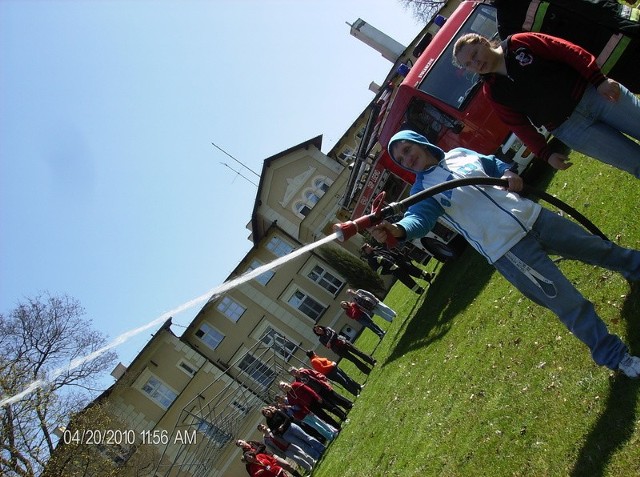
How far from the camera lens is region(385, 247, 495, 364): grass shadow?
10660 mm

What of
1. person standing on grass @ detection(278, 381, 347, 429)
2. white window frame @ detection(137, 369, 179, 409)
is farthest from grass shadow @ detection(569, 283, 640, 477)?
white window frame @ detection(137, 369, 179, 409)

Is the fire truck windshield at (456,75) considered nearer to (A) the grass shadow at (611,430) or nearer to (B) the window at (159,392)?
(A) the grass shadow at (611,430)

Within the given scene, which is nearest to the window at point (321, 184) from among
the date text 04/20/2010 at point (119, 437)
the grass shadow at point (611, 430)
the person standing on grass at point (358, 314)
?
the date text 04/20/2010 at point (119, 437)

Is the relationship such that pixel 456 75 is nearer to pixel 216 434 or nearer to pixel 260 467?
pixel 260 467

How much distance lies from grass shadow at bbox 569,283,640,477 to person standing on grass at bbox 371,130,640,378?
5.5 inches

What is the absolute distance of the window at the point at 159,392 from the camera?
34.6 meters

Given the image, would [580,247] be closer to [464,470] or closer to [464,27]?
[464,470]

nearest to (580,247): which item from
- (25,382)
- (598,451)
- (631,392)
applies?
(631,392)

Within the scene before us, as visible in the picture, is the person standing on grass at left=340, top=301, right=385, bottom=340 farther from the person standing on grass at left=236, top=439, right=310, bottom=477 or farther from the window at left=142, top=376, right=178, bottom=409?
the window at left=142, top=376, right=178, bottom=409

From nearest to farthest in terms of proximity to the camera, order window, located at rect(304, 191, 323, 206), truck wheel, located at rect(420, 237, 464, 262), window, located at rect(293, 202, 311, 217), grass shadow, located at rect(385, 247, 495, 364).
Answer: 1. grass shadow, located at rect(385, 247, 495, 364)
2. truck wheel, located at rect(420, 237, 464, 262)
3. window, located at rect(293, 202, 311, 217)
4. window, located at rect(304, 191, 323, 206)

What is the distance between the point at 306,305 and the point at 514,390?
1233 inches

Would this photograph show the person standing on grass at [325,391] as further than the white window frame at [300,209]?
No

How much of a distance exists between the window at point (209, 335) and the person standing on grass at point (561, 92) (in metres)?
33.3

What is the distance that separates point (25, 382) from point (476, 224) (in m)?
23.8
